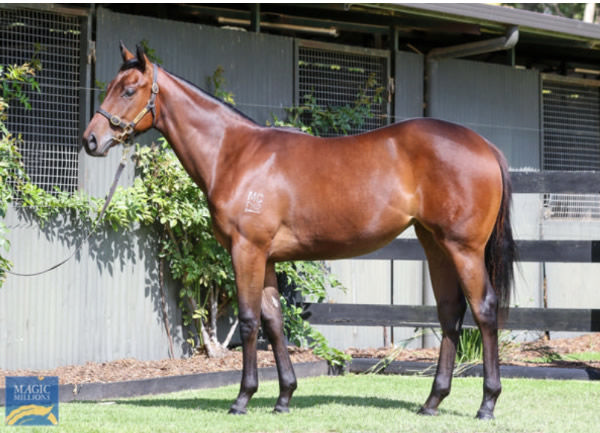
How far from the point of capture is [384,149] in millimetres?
5676

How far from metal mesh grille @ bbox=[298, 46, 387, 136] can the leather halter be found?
3919 mm

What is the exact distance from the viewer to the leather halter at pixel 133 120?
5680mm

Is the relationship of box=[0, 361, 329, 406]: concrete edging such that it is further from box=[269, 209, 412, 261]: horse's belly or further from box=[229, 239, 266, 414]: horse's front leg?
box=[269, 209, 412, 261]: horse's belly

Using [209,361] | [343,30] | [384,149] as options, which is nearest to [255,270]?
[384,149]

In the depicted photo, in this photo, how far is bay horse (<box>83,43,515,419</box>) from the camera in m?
5.52

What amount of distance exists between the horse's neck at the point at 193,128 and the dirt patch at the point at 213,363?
2.34 m

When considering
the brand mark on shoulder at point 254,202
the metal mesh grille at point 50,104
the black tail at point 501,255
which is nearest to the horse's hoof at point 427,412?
the black tail at point 501,255

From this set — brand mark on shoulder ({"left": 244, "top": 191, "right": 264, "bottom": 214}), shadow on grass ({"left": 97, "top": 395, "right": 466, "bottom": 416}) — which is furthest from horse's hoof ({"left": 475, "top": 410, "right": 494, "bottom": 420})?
brand mark on shoulder ({"left": 244, "top": 191, "right": 264, "bottom": 214})

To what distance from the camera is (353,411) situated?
5.68 metres

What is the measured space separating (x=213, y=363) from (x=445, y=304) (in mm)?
2873

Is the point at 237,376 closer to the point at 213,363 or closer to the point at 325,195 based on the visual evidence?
the point at 213,363

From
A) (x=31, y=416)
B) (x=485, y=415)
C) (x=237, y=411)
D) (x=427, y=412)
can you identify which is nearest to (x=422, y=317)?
(x=427, y=412)

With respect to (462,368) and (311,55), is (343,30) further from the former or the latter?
(462,368)

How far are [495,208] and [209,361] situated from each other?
11.7ft
